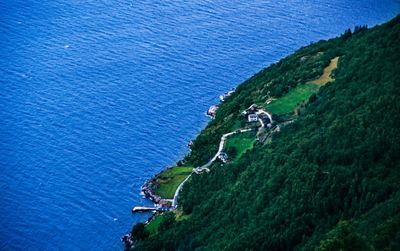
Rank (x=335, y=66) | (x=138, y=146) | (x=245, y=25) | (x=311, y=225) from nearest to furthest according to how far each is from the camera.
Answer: (x=311, y=225) → (x=138, y=146) → (x=335, y=66) → (x=245, y=25)

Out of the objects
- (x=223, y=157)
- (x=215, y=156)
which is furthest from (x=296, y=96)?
(x=215, y=156)

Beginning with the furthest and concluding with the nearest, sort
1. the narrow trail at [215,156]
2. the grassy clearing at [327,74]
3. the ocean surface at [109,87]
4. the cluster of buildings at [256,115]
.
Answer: the grassy clearing at [327,74]
the cluster of buildings at [256,115]
the narrow trail at [215,156]
the ocean surface at [109,87]

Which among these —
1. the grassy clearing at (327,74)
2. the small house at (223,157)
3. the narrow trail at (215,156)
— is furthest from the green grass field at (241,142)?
the grassy clearing at (327,74)

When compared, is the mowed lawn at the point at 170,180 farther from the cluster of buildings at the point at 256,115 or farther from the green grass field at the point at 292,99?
the green grass field at the point at 292,99

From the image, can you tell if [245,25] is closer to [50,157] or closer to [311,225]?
[50,157]

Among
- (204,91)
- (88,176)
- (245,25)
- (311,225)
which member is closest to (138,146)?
(88,176)

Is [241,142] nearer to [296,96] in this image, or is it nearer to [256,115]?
[256,115]
